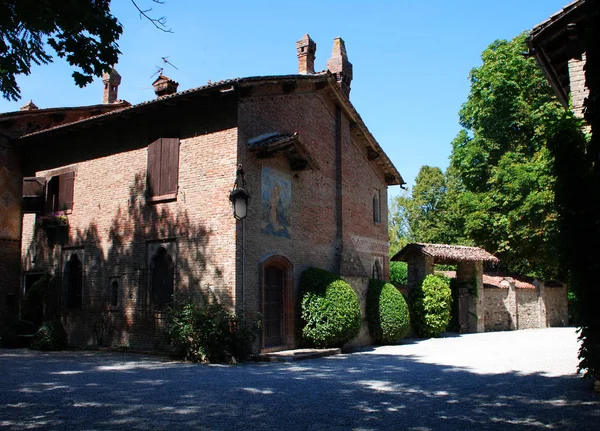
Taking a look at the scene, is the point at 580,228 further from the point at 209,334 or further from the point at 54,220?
the point at 54,220

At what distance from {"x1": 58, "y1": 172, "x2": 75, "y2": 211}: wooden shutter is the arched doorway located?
703 cm

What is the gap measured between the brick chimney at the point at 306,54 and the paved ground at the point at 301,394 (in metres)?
10.1

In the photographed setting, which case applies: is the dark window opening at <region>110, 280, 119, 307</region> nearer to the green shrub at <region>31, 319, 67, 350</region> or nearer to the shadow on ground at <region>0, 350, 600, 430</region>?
the green shrub at <region>31, 319, 67, 350</region>

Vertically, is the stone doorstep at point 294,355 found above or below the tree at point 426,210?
below

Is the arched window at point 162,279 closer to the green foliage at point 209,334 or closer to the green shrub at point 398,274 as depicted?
the green foliage at point 209,334

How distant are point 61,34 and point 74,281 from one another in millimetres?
11943

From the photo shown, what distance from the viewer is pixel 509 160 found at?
28.5 m

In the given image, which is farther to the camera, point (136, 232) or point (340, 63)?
point (340, 63)

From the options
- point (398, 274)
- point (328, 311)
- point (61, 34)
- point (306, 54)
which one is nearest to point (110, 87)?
point (306, 54)

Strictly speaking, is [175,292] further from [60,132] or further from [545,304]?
[545,304]

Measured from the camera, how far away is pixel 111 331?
619 inches

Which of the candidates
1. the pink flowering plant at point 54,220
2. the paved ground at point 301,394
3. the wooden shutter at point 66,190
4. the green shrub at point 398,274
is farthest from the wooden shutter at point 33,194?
the green shrub at point 398,274

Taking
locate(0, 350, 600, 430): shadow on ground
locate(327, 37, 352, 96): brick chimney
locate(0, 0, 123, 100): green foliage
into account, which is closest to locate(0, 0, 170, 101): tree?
locate(0, 0, 123, 100): green foliage

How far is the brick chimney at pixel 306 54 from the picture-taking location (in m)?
18.7
